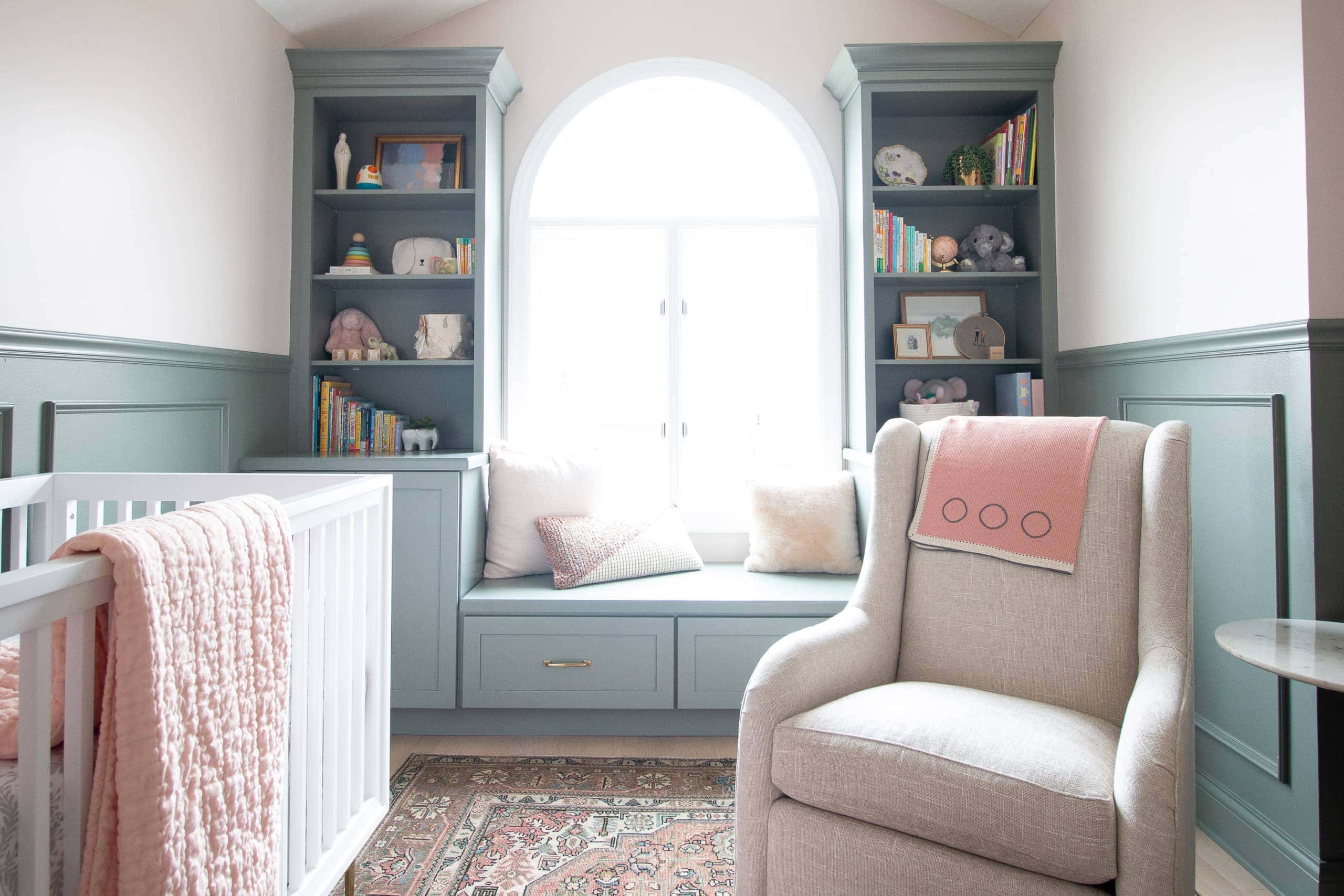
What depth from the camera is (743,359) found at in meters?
3.01

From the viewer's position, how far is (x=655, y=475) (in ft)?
9.88

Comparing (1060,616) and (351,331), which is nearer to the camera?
(1060,616)

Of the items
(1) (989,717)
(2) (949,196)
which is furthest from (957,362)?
(1) (989,717)

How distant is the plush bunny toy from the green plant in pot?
2.22 m

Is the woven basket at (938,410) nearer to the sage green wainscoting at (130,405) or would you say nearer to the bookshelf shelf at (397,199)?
the bookshelf shelf at (397,199)

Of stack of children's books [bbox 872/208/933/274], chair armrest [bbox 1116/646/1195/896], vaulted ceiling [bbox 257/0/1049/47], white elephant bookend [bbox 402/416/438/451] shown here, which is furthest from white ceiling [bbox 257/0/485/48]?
chair armrest [bbox 1116/646/1195/896]

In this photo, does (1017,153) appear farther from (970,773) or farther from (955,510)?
(970,773)

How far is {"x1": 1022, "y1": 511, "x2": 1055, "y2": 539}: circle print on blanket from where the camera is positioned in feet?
5.24

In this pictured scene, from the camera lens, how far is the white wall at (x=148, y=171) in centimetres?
165

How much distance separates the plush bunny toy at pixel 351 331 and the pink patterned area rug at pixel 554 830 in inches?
58.5

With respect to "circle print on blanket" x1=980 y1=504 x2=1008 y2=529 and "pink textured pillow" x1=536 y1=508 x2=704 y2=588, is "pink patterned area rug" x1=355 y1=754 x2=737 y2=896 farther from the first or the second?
"circle print on blanket" x1=980 y1=504 x2=1008 y2=529

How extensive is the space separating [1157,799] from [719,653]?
138cm

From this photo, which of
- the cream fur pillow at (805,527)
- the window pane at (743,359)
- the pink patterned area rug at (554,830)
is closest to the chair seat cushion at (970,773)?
the pink patterned area rug at (554,830)

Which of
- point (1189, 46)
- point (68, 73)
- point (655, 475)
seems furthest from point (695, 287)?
point (68, 73)
